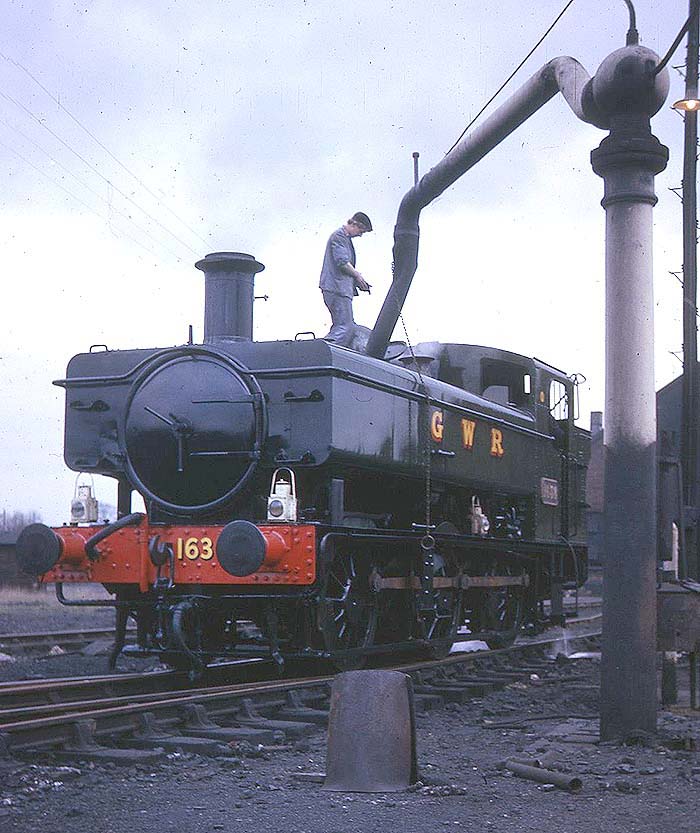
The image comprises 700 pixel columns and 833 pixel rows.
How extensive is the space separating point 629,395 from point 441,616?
4.80 m

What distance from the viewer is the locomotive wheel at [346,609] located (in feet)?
28.6

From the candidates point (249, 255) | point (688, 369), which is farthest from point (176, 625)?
point (688, 369)

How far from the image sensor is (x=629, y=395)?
21.6 feet

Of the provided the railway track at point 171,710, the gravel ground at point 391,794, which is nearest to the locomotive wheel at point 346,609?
the railway track at point 171,710

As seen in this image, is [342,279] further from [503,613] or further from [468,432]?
[503,613]

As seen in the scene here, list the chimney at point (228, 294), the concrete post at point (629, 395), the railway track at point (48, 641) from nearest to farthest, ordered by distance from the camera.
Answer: the concrete post at point (629, 395) < the chimney at point (228, 294) < the railway track at point (48, 641)

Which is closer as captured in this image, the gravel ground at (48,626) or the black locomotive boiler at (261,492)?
the black locomotive boiler at (261,492)

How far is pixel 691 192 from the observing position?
1802cm

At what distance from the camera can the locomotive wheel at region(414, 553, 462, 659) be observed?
34.3 ft

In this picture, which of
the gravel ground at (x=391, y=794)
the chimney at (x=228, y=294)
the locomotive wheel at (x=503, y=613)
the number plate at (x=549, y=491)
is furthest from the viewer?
the number plate at (x=549, y=491)

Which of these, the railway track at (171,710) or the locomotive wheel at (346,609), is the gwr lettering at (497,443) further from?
the locomotive wheel at (346,609)

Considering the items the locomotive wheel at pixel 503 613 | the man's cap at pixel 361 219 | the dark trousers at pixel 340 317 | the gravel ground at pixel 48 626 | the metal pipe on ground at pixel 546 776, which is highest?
the man's cap at pixel 361 219

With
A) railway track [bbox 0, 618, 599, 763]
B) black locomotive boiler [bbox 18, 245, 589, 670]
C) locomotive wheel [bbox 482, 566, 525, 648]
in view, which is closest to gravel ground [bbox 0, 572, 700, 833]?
railway track [bbox 0, 618, 599, 763]

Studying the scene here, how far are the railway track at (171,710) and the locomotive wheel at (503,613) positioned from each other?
2142 millimetres
